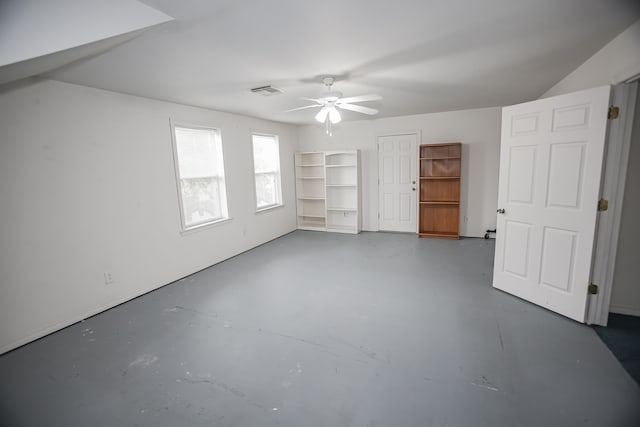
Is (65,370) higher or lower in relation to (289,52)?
lower

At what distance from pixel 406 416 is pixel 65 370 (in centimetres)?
258

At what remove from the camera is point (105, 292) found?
10.2 feet

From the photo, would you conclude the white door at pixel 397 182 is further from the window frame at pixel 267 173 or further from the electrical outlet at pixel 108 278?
the electrical outlet at pixel 108 278

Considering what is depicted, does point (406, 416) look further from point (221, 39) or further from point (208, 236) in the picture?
point (208, 236)

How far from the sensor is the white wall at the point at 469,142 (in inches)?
206

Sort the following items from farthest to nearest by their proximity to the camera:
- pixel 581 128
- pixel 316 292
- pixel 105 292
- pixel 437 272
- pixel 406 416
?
pixel 437 272 → pixel 316 292 → pixel 105 292 → pixel 581 128 → pixel 406 416

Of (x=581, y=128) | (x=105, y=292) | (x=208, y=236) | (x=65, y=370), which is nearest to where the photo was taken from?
(x=65, y=370)

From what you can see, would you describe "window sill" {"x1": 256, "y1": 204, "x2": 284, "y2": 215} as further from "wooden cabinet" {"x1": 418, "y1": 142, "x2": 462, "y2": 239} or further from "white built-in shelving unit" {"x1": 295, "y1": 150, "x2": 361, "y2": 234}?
"wooden cabinet" {"x1": 418, "y1": 142, "x2": 462, "y2": 239}

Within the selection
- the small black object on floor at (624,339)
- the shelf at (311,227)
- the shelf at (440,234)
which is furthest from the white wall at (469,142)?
the small black object on floor at (624,339)

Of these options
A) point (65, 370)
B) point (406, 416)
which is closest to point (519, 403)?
point (406, 416)

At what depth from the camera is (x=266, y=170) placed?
5.92m

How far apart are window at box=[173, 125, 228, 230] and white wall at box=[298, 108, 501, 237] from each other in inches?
122

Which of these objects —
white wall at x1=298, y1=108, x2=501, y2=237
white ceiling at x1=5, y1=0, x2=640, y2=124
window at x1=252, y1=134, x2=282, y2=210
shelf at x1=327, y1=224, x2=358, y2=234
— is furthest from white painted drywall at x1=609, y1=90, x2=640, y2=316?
window at x1=252, y1=134, x2=282, y2=210

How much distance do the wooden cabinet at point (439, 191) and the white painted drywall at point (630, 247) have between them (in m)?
2.82
